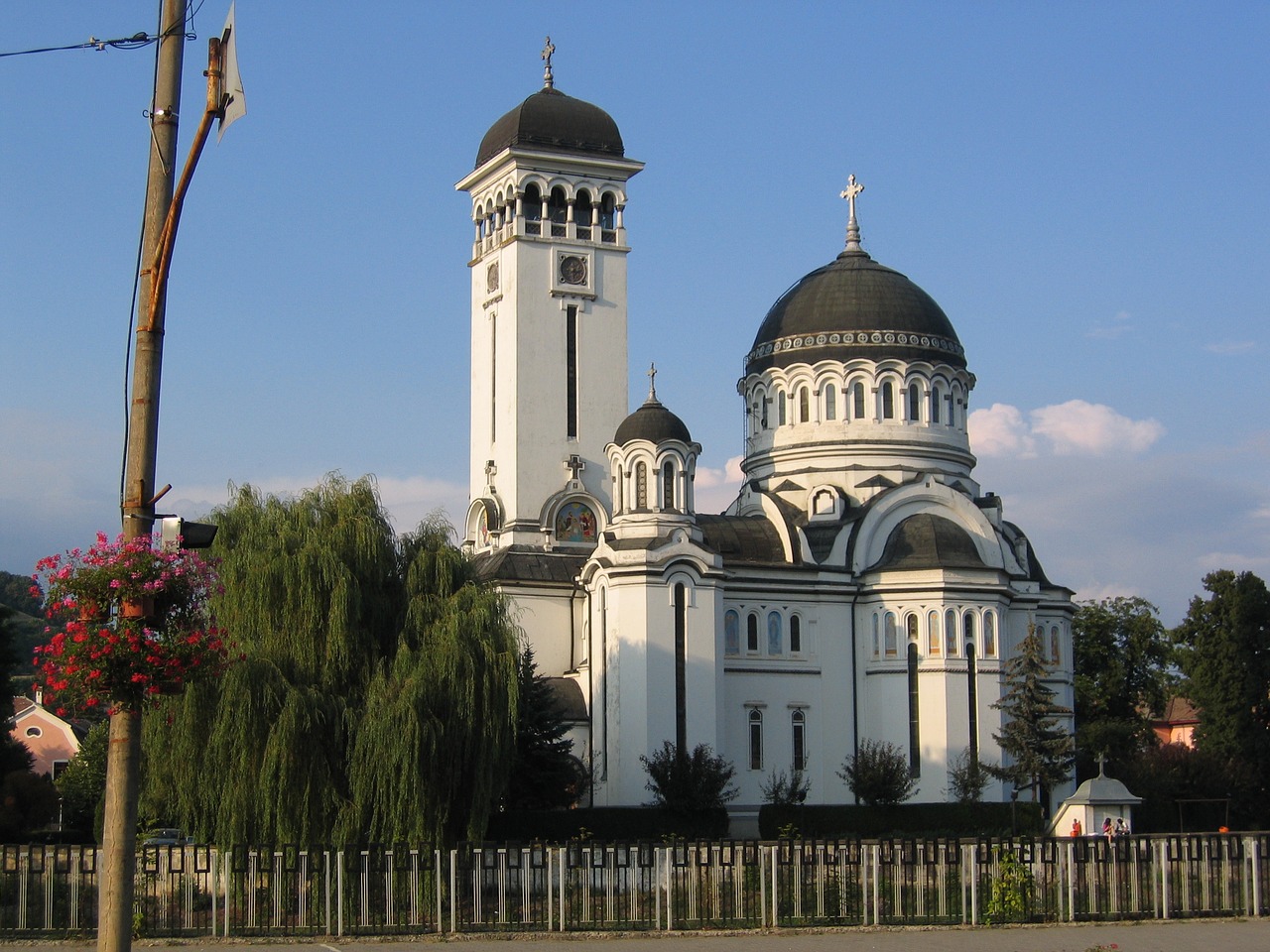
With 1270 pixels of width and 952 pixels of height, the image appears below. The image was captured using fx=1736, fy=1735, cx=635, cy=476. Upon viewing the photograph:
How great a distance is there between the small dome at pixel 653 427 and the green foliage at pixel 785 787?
32.9 feet

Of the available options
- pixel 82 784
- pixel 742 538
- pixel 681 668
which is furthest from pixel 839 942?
pixel 82 784

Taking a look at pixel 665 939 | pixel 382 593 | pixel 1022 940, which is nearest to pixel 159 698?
pixel 665 939

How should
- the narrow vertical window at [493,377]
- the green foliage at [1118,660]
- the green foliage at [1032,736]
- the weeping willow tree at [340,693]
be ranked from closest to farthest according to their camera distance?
the weeping willow tree at [340,693] < the green foliage at [1032,736] < the narrow vertical window at [493,377] < the green foliage at [1118,660]

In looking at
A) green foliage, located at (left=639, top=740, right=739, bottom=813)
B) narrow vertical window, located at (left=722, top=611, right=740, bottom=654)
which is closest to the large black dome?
narrow vertical window, located at (left=722, top=611, right=740, bottom=654)

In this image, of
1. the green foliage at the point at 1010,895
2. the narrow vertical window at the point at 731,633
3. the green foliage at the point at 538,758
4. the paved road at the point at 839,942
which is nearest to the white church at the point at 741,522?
the narrow vertical window at the point at 731,633

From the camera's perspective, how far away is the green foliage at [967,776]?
48.0 m

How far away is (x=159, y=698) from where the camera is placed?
46.1ft

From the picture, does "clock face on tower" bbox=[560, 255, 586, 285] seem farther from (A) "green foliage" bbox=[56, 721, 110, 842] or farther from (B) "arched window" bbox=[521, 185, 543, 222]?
(A) "green foliage" bbox=[56, 721, 110, 842]

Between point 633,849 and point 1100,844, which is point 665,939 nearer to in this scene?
point 633,849

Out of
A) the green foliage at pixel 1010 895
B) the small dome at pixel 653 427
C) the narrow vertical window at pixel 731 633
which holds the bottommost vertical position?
the green foliage at pixel 1010 895

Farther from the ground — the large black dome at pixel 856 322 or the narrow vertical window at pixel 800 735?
the large black dome at pixel 856 322

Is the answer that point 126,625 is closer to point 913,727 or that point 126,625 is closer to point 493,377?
point 913,727

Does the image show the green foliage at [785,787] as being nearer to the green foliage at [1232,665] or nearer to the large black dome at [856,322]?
the green foliage at [1232,665]

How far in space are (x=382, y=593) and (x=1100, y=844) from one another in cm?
1395
